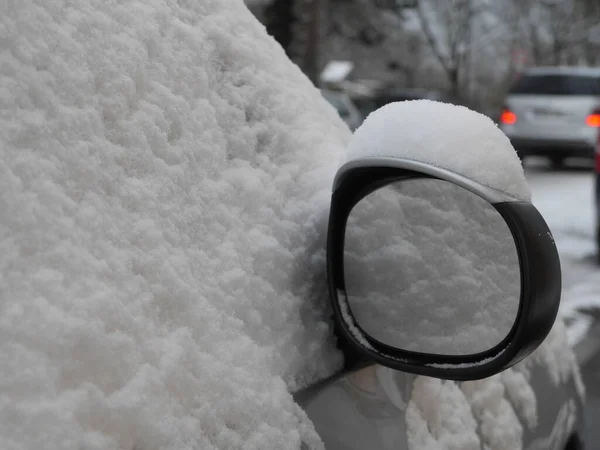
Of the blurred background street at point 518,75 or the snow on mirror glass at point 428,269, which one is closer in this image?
the snow on mirror glass at point 428,269

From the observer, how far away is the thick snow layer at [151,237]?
94 cm

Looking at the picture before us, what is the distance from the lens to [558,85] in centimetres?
1529

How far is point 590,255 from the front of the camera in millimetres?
8047

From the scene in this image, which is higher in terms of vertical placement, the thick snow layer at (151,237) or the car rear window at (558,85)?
the thick snow layer at (151,237)

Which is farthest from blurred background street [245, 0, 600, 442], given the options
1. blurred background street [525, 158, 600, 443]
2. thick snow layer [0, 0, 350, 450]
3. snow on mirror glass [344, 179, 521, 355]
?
thick snow layer [0, 0, 350, 450]

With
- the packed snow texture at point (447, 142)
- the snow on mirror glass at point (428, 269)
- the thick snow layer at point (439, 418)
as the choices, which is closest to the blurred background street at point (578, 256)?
the thick snow layer at point (439, 418)

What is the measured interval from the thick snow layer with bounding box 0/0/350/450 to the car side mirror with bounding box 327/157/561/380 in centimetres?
6

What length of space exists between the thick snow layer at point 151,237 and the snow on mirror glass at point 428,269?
78mm

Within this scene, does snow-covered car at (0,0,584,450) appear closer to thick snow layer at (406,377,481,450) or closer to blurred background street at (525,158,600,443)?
thick snow layer at (406,377,481,450)

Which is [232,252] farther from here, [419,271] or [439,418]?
[439,418]

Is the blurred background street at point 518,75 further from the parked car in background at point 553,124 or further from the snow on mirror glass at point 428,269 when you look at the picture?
the snow on mirror glass at point 428,269

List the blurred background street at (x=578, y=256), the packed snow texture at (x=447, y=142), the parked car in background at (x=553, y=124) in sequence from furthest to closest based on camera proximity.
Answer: the parked car in background at (x=553, y=124), the blurred background street at (x=578, y=256), the packed snow texture at (x=447, y=142)

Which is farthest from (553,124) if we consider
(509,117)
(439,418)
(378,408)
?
(378,408)

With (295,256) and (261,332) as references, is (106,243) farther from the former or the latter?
(295,256)
